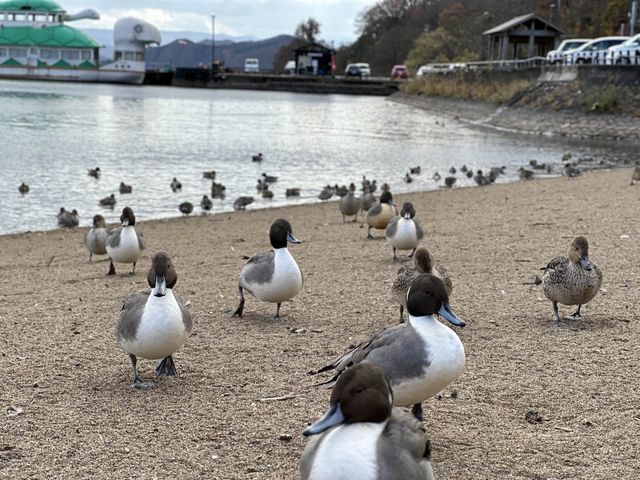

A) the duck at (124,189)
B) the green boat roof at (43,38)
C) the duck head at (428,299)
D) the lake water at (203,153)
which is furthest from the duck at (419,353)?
the green boat roof at (43,38)

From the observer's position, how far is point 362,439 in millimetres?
3193

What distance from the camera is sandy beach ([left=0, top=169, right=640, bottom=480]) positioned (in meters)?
4.39

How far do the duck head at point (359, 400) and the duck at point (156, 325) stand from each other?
241 cm

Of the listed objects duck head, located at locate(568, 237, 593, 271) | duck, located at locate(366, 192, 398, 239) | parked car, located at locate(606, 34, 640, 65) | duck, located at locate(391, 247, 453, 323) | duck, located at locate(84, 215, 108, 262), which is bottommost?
duck, located at locate(84, 215, 108, 262)

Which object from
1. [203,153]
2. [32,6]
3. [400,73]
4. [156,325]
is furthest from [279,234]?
[32,6]

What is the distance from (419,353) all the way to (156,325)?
189cm

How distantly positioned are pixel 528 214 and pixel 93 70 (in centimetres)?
10217

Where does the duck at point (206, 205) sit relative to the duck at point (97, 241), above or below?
below

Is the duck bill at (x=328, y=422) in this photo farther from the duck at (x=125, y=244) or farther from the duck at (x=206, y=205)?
the duck at (x=206, y=205)

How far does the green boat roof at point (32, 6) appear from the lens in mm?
109000

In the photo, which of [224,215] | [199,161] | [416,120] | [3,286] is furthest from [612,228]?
[416,120]

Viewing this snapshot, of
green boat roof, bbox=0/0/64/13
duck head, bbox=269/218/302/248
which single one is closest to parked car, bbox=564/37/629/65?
duck head, bbox=269/218/302/248

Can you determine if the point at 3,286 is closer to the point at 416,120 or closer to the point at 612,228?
the point at 612,228

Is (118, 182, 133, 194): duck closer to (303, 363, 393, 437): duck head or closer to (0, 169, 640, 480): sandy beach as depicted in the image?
(0, 169, 640, 480): sandy beach
